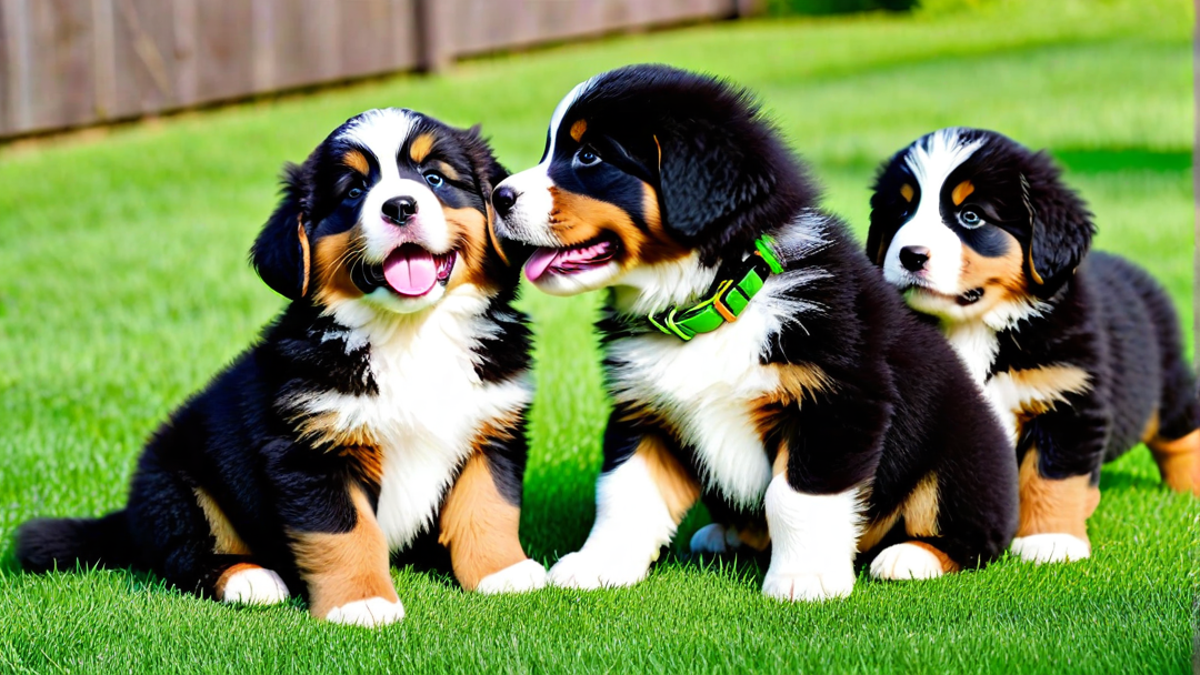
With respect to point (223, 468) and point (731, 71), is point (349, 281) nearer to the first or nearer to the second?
point (223, 468)

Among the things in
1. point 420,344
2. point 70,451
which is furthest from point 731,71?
point 420,344

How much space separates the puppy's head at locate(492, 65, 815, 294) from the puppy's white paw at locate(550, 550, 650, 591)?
752 millimetres

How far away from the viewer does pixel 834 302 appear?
351 cm

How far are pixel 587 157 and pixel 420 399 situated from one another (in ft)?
2.56

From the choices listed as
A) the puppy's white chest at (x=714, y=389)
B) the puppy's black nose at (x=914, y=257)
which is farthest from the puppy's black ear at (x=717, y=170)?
the puppy's black nose at (x=914, y=257)

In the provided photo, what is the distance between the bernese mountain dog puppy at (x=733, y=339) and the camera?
11.3 ft

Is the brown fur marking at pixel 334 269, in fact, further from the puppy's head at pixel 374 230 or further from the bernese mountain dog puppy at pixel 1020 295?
the bernese mountain dog puppy at pixel 1020 295

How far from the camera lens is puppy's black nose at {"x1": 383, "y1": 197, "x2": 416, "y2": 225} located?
3.43 m

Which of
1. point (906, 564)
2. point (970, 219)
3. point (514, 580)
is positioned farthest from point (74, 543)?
point (970, 219)

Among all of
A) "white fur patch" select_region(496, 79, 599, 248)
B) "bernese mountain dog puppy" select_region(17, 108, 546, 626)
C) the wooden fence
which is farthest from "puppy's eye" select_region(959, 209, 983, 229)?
the wooden fence

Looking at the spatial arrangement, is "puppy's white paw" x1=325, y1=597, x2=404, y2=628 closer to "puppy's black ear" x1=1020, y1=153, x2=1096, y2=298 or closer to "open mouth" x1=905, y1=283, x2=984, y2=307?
"open mouth" x1=905, y1=283, x2=984, y2=307

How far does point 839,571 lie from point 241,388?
1.70 m

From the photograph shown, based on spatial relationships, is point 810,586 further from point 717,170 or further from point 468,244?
point 468,244

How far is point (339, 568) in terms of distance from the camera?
11.4ft
